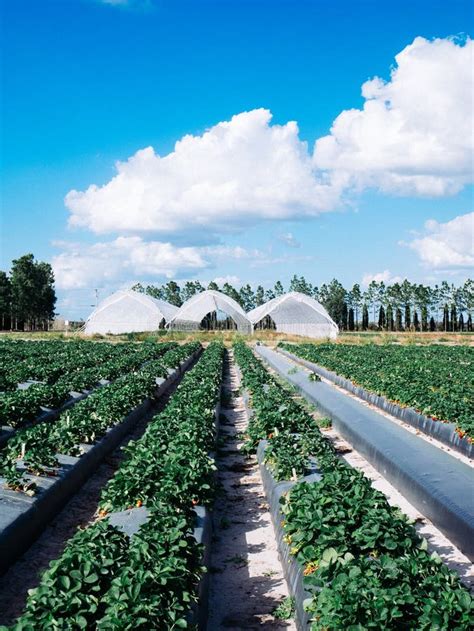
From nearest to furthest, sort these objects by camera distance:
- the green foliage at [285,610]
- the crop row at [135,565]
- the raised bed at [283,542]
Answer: the crop row at [135,565]
the raised bed at [283,542]
the green foliage at [285,610]

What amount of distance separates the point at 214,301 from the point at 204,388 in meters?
37.4

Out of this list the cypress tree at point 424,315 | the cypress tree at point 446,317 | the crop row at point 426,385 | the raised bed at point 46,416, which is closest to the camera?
the raised bed at point 46,416

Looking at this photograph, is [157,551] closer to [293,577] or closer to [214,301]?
[293,577]

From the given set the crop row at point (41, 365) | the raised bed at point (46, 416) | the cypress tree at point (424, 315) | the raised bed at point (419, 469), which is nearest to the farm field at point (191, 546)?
the raised bed at point (419, 469)

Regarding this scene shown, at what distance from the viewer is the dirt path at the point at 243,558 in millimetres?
4680

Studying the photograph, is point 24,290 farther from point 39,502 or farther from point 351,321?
point 39,502

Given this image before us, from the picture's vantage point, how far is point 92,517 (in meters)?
6.95

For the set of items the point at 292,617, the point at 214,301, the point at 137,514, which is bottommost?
the point at 292,617

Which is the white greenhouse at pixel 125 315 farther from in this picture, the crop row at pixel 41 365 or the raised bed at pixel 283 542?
the raised bed at pixel 283 542

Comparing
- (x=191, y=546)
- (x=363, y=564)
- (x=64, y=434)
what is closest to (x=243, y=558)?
(x=191, y=546)

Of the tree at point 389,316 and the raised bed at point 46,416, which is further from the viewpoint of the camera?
the tree at point 389,316

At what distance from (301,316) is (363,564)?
4456 centimetres

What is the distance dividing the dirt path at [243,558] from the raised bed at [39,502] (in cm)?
185

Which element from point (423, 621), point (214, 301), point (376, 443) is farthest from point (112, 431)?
point (214, 301)
